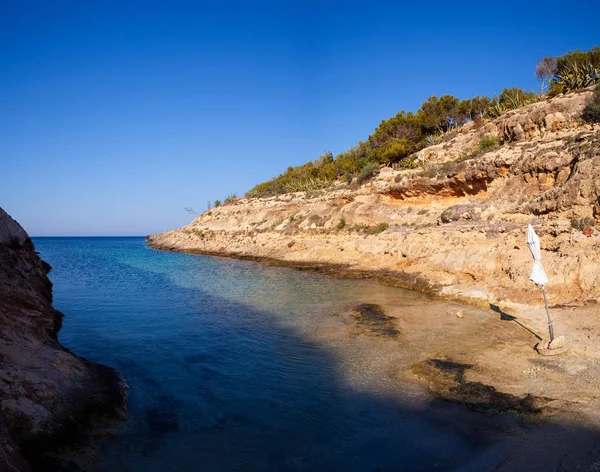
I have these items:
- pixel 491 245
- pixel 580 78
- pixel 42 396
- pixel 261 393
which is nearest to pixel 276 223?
pixel 491 245

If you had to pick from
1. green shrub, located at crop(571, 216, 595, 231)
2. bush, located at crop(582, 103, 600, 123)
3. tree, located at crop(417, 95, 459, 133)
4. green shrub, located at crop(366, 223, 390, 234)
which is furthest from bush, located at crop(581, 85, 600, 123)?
tree, located at crop(417, 95, 459, 133)

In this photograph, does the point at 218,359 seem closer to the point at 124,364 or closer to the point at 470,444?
the point at 124,364

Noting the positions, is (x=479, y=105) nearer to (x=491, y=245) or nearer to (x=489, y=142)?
(x=489, y=142)

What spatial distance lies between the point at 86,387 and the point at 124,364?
101 inches

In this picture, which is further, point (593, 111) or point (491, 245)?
point (593, 111)

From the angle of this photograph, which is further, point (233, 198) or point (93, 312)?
point (233, 198)

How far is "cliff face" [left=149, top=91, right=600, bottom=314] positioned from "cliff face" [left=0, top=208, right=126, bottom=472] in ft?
38.2

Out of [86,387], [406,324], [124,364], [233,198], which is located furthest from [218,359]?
[233,198]

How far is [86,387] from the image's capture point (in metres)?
6.04

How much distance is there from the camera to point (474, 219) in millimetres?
20156

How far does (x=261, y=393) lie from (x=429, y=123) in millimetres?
36409

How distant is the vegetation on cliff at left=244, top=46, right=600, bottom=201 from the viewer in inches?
1149

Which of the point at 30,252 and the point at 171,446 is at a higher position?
the point at 30,252

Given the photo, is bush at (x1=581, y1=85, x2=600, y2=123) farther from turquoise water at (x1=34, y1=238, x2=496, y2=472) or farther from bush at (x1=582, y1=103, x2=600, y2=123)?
turquoise water at (x1=34, y1=238, x2=496, y2=472)
